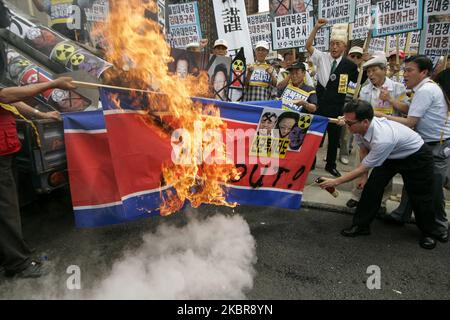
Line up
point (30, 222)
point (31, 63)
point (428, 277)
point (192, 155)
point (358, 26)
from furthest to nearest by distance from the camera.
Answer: point (358, 26) → point (31, 63) → point (30, 222) → point (192, 155) → point (428, 277)

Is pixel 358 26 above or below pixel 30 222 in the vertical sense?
above

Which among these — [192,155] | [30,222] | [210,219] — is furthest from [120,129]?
[30,222]

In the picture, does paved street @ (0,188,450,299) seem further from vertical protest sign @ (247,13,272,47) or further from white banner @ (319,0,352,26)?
vertical protest sign @ (247,13,272,47)

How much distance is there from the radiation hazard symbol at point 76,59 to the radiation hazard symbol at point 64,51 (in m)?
0.10

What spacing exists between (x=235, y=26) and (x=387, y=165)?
4.31 m

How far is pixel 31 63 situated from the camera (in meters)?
4.60

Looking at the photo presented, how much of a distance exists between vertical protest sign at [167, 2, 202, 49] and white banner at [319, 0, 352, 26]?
287 cm

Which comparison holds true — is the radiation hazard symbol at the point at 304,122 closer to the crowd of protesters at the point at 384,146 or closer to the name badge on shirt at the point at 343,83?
the crowd of protesters at the point at 384,146

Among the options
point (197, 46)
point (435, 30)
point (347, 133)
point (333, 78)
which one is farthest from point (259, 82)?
point (435, 30)

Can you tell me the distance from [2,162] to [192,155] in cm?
196
